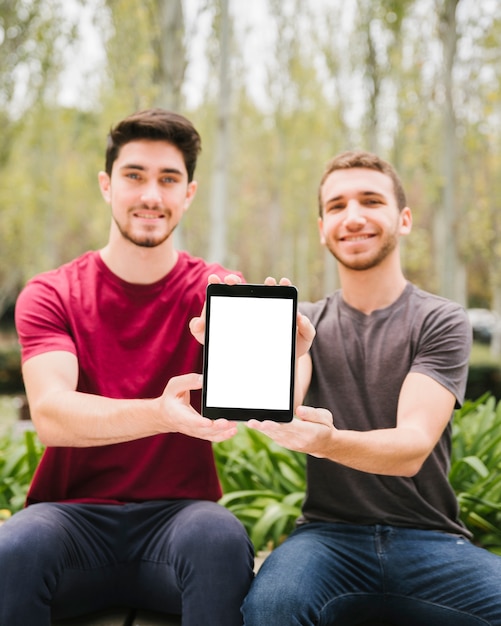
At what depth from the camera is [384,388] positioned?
7.99 feet

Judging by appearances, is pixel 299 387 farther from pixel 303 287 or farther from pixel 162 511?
pixel 303 287

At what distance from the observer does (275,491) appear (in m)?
3.31

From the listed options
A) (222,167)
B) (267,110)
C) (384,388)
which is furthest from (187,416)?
(267,110)

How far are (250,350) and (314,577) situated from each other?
0.76 metres

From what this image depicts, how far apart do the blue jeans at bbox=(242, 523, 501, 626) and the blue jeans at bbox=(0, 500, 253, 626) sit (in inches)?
4.9

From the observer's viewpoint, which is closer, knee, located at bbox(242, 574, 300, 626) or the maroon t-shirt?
knee, located at bbox(242, 574, 300, 626)

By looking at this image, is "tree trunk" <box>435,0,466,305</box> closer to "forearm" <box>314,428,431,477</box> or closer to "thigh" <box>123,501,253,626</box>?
"forearm" <box>314,428,431,477</box>

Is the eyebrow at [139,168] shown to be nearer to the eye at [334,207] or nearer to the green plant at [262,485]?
the eye at [334,207]

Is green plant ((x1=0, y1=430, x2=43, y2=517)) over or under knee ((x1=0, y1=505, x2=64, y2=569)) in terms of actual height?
under

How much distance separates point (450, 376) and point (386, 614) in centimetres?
84

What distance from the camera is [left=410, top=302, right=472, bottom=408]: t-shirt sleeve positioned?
2.34 m

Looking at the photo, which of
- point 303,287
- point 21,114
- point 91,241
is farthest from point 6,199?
point 303,287

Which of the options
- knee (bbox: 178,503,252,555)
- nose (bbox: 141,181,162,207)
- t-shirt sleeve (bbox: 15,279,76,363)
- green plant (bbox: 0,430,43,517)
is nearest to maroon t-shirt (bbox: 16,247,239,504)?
t-shirt sleeve (bbox: 15,279,76,363)

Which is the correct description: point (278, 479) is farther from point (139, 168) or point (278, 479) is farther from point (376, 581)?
point (139, 168)
